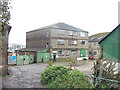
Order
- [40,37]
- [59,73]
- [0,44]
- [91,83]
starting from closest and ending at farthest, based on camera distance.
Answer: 1. [91,83]
2. [59,73]
3. [0,44]
4. [40,37]

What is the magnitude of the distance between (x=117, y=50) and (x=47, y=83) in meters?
6.59

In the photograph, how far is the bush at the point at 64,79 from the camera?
5.89 meters

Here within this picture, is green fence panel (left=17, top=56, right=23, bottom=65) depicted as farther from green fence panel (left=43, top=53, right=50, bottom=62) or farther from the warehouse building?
green fence panel (left=43, top=53, right=50, bottom=62)

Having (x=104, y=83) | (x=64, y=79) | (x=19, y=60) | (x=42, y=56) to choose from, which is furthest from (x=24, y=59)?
(x=104, y=83)

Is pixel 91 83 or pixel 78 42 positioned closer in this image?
pixel 91 83

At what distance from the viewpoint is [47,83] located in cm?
788

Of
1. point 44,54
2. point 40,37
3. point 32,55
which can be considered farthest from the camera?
point 40,37

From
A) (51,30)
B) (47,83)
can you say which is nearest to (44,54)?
(51,30)

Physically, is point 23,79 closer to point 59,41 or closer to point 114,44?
point 114,44

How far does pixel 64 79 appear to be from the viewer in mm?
6652

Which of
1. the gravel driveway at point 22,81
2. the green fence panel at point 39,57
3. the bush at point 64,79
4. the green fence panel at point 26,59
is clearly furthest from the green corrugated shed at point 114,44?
the green fence panel at point 39,57

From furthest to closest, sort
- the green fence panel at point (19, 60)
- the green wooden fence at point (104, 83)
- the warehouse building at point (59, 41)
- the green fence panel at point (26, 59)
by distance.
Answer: the warehouse building at point (59, 41) < the green fence panel at point (26, 59) < the green fence panel at point (19, 60) < the green wooden fence at point (104, 83)

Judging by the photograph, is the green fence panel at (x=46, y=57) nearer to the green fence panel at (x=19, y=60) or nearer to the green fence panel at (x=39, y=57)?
the green fence panel at (x=39, y=57)

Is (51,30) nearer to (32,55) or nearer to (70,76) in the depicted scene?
(32,55)
